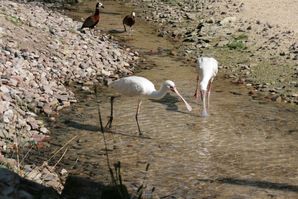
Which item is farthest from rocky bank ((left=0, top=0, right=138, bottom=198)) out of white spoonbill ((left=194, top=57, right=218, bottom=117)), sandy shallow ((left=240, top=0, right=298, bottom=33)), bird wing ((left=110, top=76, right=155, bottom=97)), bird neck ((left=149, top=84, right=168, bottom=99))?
sandy shallow ((left=240, top=0, right=298, bottom=33))

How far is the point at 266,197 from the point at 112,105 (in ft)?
13.4

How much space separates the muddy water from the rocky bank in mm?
493

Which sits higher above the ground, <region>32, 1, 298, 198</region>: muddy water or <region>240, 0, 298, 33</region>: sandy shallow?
<region>240, 0, 298, 33</region>: sandy shallow

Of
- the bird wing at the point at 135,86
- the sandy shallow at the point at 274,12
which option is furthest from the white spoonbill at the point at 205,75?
the sandy shallow at the point at 274,12

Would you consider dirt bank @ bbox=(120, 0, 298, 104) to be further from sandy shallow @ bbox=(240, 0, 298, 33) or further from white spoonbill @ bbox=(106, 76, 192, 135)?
white spoonbill @ bbox=(106, 76, 192, 135)

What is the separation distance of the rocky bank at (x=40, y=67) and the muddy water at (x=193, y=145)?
493 millimetres

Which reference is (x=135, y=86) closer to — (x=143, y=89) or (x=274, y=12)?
(x=143, y=89)

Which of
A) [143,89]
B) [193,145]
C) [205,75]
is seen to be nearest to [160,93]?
[143,89]

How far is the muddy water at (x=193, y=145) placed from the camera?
788cm

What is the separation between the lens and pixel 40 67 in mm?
12094

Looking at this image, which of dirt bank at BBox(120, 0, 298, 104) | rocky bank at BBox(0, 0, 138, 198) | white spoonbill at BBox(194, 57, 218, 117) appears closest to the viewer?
rocky bank at BBox(0, 0, 138, 198)

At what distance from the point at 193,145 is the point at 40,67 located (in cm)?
440

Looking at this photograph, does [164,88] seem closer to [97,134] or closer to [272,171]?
[97,134]

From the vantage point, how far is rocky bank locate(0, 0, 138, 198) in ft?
29.2
